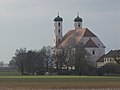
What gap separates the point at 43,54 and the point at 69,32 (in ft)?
107

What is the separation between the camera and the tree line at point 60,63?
130 metres

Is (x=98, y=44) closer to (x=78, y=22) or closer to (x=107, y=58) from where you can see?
(x=107, y=58)

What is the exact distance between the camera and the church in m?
164

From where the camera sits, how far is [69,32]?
7377 inches

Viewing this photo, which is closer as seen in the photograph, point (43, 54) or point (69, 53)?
point (69, 53)

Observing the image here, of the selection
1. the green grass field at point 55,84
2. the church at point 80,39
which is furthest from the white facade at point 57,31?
the green grass field at point 55,84

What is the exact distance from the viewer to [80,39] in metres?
169

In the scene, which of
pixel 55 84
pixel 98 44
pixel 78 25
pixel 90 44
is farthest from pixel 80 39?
pixel 55 84

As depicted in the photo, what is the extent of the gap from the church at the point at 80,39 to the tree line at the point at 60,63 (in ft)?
27.6

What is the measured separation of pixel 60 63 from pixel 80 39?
29927mm

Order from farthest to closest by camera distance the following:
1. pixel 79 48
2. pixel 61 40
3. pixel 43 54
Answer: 1. pixel 61 40
2. pixel 43 54
3. pixel 79 48

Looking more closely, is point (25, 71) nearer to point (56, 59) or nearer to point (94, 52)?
point (56, 59)

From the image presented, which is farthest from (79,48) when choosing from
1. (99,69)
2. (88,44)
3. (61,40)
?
(61,40)

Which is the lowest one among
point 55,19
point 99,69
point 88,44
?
point 99,69
